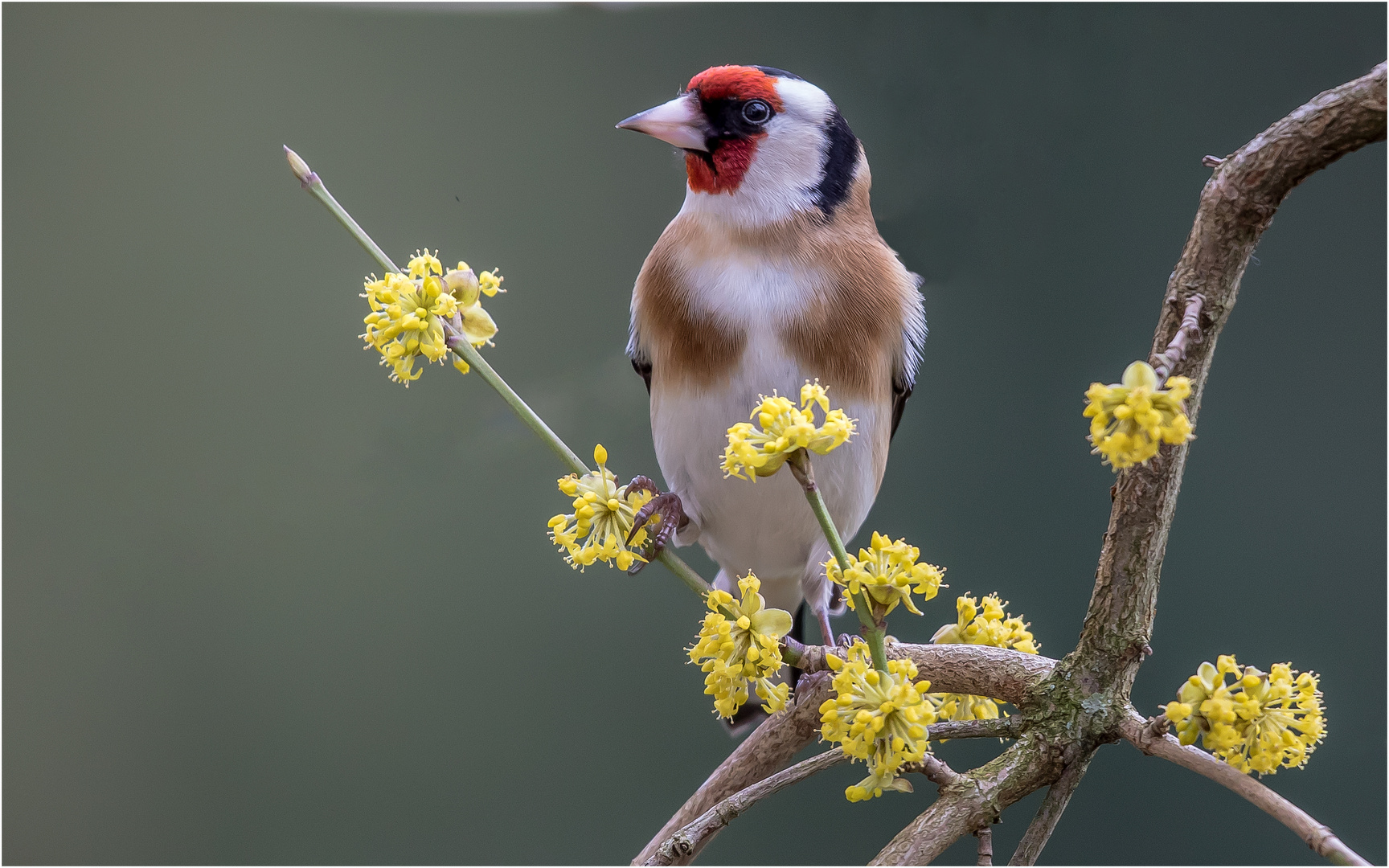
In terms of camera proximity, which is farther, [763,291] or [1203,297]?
[763,291]

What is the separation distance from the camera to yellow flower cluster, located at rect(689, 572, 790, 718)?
0.61 meters

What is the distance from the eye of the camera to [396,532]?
158 cm

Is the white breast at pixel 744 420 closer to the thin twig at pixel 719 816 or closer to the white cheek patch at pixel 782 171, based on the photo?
the white cheek patch at pixel 782 171

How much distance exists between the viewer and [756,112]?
0.82 m

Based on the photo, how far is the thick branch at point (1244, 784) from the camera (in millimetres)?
560

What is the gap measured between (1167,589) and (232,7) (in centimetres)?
156

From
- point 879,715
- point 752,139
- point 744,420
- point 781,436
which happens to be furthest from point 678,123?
point 879,715

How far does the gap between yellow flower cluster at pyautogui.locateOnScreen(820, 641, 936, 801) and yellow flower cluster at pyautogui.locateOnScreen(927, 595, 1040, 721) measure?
0.22 meters

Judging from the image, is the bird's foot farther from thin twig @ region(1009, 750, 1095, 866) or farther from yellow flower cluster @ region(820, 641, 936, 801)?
thin twig @ region(1009, 750, 1095, 866)

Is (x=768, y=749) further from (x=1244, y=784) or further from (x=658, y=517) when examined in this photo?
(x=1244, y=784)

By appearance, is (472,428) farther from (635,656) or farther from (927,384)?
(927,384)

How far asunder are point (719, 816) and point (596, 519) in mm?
223

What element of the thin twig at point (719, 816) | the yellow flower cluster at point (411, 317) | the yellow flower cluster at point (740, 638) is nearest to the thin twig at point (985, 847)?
the thin twig at point (719, 816)

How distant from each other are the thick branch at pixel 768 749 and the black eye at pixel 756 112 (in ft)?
1.41
